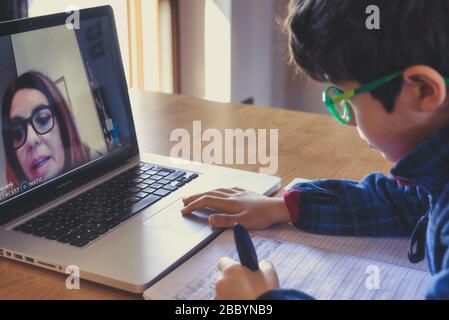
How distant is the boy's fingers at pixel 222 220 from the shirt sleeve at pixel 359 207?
0.09m

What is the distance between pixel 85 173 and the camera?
3.00 ft

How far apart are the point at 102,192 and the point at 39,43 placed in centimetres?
23

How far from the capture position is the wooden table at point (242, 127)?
2.20 ft

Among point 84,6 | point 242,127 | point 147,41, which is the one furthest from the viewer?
point 147,41

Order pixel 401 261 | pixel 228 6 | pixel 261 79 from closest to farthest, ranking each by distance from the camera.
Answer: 1. pixel 401 261
2. pixel 228 6
3. pixel 261 79

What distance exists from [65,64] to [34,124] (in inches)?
4.6

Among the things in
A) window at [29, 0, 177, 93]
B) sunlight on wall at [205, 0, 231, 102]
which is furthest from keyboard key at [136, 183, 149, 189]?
sunlight on wall at [205, 0, 231, 102]

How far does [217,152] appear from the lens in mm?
1111

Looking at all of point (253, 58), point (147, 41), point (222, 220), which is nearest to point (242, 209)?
point (222, 220)

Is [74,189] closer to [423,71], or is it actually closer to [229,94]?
[423,71]
